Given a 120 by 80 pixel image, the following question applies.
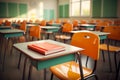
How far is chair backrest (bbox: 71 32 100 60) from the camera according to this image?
151cm

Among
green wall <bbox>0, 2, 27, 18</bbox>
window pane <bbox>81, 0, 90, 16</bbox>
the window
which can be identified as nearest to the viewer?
window pane <bbox>81, 0, 90, 16</bbox>

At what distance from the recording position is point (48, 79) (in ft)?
7.91

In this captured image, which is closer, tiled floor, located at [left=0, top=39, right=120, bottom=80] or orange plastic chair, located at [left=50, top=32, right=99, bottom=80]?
orange plastic chair, located at [left=50, top=32, right=99, bottom=80]

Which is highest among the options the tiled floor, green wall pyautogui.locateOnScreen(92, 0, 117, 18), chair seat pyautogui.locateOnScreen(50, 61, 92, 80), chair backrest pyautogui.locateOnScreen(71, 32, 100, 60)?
green wall pyautogui.locateOnScreen(92, 0, 117, 18)

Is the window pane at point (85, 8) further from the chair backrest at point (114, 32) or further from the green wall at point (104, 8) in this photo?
the chair backrest at point (114, 32)

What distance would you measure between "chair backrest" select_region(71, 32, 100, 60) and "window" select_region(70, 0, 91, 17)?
29.4 ft

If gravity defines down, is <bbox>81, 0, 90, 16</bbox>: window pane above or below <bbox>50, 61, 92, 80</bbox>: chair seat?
above

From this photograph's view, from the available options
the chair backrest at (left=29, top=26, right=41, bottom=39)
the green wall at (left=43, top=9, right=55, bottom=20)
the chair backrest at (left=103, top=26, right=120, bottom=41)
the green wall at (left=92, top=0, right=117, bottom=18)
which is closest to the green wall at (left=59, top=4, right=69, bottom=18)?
the green wall at (left=43, top=9, right=55, bottom=20)

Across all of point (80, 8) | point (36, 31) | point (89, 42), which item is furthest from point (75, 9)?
point (89, 42)

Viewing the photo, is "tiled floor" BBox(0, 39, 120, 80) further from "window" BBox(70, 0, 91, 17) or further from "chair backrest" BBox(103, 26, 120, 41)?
"window" BBox(70, 0, 91, 17)

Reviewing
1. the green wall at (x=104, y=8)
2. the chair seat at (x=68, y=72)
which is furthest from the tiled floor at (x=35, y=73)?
the green wall at (x=104, y=8)

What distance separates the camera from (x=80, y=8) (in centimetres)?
1111

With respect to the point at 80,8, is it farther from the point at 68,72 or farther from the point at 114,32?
the point at 68,72

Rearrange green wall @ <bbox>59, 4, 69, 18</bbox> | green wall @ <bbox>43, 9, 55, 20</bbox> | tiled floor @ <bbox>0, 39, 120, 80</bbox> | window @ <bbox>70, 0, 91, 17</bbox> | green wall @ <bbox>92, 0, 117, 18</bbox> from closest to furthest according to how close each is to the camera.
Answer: tiled floor @ <bbox>0, 39, 120, 80</bbox> → green wall @ <bbox>92, 0, 117, 18</bbox> → window @ <bbox>70, 0, 91, 17</bbox> → green wall @ <bbox>59, 4, 69, 18</bbox> → green wall @ <bbox>43, 9, 55, 20</bbox>
